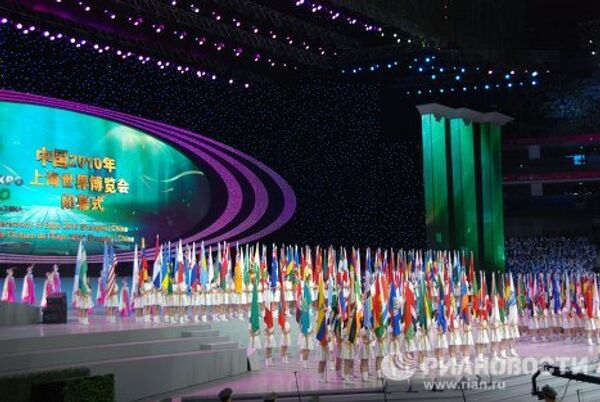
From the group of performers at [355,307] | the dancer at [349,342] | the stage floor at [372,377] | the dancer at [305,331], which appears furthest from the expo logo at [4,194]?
the dancer at [349,342]

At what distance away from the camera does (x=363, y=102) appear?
853 inches

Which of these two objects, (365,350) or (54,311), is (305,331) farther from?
(54,311)

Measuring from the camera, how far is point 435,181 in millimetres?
22078

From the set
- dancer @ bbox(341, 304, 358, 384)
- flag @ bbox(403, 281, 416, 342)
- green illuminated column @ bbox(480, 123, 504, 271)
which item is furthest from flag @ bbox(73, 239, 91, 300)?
green illuminated column @ bbox(480, 123, 504, 271)

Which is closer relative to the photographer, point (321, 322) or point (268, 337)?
point (321, 322)

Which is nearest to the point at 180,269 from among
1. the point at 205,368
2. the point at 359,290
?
the point at 205,368

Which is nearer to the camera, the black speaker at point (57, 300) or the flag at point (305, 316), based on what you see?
the flag at point (305, 316)

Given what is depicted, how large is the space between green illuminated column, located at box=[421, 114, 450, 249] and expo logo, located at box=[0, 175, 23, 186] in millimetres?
10560

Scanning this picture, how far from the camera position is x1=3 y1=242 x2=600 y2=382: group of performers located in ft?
39.8

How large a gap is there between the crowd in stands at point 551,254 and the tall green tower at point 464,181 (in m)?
1.95

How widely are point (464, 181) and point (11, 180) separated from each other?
40.4 ft

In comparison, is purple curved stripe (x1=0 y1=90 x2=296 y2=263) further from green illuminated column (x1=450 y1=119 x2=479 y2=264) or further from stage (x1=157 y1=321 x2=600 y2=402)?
stage (x1=157 y1=321 x2=600 y2=402)

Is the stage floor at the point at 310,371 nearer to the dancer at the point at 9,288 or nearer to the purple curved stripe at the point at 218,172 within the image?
the dancer at the point at 9,288

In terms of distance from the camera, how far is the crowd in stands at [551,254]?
24.8 m
